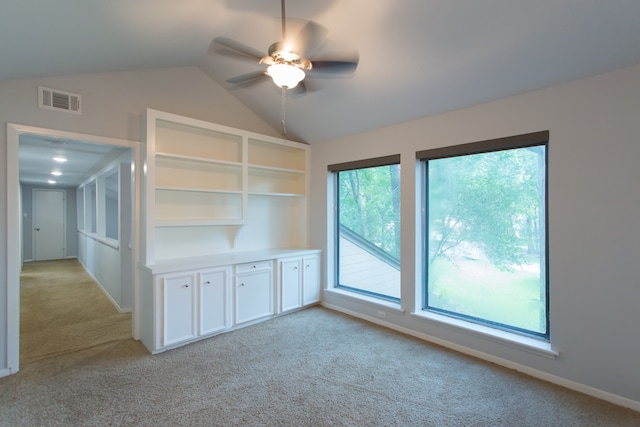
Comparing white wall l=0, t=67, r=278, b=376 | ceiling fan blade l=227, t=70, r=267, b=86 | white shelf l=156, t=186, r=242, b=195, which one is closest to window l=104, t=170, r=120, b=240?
white wall l=0, t=67, r=278, b=376

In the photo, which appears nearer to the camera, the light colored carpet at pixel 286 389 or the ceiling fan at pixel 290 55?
the ceiling fan at pixel 290 55

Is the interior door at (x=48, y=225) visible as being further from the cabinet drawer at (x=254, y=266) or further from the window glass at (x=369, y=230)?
the window glass at (x=369, y=230)

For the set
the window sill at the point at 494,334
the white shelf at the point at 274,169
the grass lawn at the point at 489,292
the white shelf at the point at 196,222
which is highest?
the white shelf at the point at 274,169

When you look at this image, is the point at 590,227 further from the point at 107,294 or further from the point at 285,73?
the point at 107,294

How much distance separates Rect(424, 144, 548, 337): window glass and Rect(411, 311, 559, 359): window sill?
10 centimetres

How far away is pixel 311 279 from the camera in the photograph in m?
4.35

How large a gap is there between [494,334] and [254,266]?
260 centimetres

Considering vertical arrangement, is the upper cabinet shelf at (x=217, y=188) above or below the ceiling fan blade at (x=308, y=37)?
below

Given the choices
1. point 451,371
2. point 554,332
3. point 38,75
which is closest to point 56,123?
point 38,75

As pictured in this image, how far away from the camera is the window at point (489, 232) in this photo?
2.74m

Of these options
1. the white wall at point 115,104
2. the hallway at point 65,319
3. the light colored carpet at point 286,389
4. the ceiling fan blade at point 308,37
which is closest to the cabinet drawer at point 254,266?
the light colored carpet at point 286,389

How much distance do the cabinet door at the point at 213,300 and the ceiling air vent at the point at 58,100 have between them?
2006mm

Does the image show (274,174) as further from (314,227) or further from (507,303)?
(507,303)

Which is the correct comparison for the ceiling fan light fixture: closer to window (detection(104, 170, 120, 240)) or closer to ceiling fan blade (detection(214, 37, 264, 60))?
ceiling fan blade (detection(214, 37, 264, 60))
